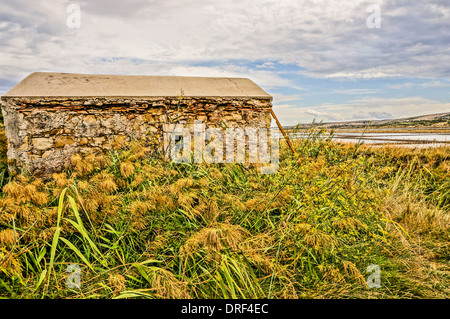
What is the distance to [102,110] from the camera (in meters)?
4.79

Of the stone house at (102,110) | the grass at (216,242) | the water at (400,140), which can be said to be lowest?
the grass at (216,242)

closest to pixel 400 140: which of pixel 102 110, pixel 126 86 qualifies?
pixel 126 86

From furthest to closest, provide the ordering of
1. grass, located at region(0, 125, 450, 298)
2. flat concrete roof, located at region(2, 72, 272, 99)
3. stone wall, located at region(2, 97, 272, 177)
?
flat concrete roof, located at region(2, 72, 272, 99), stone wall, located at region(2, 97, 272, 177), grass, located at region(0, 125, 450, 298)

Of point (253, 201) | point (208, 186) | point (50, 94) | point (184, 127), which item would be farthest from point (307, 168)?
point (50, 94)

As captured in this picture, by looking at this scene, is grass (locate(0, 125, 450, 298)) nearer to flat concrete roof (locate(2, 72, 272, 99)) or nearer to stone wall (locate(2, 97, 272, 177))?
stone wall (locate(2, 97, 272, 177))

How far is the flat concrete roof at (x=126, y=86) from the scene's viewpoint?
15.1 feet

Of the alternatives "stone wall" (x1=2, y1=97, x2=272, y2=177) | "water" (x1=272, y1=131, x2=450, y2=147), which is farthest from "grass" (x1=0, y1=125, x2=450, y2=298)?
"water" (x1=272, y1=131, x2=450, y2=147)

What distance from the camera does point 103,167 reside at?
14.3ft

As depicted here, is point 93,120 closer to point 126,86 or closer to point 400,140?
point 126,86

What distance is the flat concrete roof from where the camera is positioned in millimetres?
4602

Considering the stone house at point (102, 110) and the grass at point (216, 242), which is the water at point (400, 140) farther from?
the grass at point (216, 242)

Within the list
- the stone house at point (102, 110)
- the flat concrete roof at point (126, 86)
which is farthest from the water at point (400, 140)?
the flat concrete roof at point (126, 86)

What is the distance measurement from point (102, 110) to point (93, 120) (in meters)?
0.24
